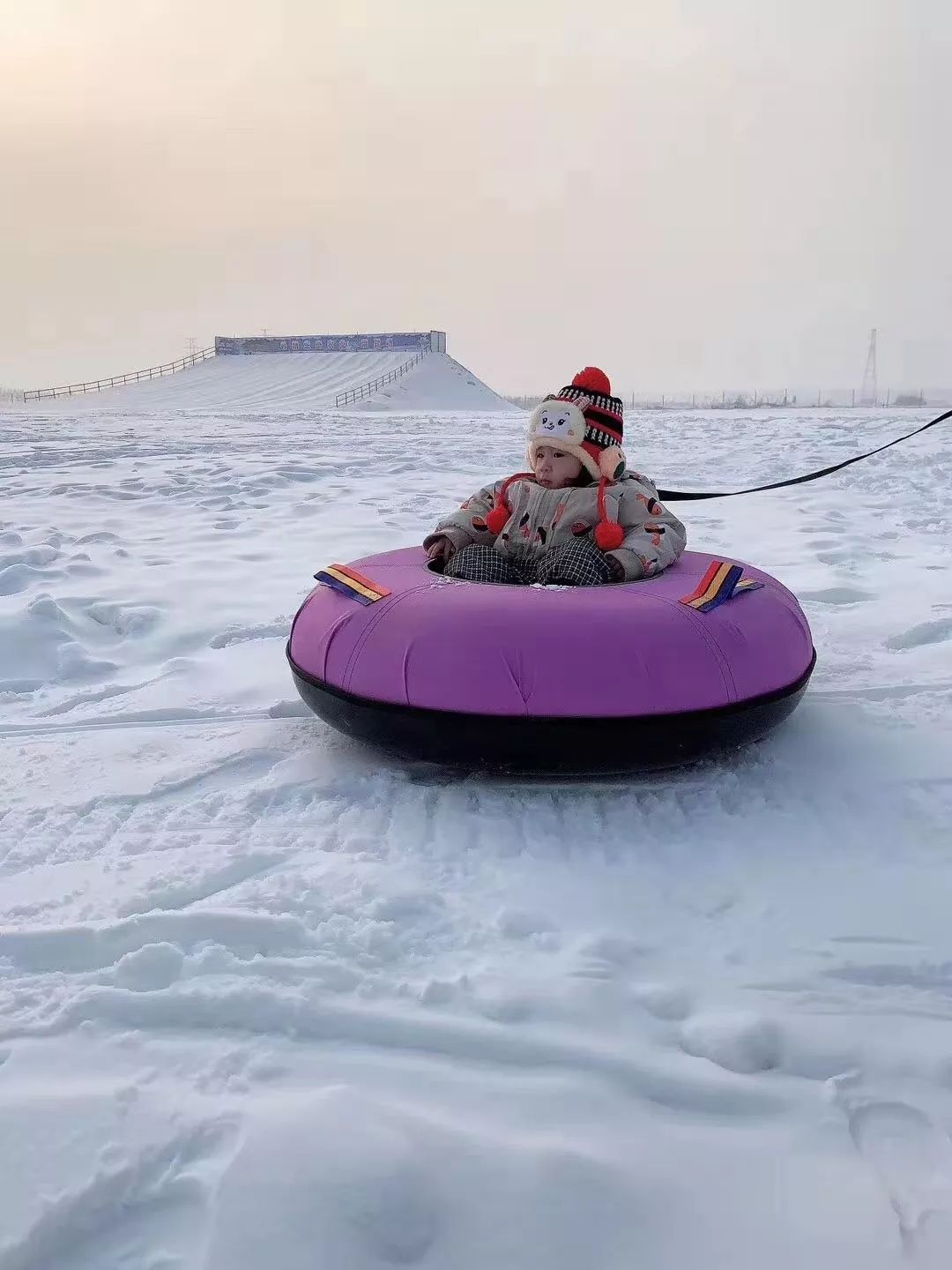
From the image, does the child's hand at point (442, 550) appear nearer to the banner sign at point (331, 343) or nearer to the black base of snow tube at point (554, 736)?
the black base of snow tube at point (554, 736)

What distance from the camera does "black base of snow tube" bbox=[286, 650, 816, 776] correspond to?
2.18m

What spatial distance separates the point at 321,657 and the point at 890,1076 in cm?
148

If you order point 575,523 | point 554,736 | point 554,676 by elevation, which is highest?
point 575,523

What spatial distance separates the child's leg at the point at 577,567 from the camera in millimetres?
2850

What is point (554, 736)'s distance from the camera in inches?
86.0

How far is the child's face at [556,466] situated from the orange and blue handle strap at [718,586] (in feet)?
1.88

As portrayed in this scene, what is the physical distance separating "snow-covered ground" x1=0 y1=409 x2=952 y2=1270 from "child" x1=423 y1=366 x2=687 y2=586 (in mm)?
644

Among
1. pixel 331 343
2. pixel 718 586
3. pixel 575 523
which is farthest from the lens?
pixel 331 343

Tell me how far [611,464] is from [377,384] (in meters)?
27.0

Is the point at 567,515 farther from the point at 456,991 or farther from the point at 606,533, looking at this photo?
the point at 456,991

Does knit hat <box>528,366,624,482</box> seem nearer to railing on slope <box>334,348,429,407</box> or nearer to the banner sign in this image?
railing on slope <box>334,348,429,407</box>

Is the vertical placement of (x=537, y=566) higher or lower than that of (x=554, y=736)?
higher

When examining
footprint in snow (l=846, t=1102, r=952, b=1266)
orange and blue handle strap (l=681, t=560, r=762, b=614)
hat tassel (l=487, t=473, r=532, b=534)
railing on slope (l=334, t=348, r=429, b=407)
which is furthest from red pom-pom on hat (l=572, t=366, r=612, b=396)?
railing on slope (l=334, t=348, r=429, b=407)

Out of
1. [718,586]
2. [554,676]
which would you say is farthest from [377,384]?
[554,676]
